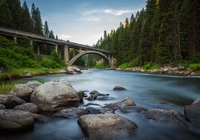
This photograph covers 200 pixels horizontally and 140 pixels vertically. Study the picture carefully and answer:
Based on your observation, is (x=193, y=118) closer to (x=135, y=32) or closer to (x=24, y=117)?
(x=24, y=117)

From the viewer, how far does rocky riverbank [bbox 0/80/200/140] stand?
471cm

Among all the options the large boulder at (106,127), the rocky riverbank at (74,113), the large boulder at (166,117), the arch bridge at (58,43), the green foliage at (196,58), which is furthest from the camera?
the arch bridge at (58,43)

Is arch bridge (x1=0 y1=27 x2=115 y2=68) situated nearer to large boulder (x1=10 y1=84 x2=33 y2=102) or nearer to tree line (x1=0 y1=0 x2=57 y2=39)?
tree line (x1=0 y1=0 x2=57 y2=39)

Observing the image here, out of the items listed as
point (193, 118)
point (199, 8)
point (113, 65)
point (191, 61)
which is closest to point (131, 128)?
point (193, 118)

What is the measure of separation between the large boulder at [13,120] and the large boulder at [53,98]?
1598 millimetres

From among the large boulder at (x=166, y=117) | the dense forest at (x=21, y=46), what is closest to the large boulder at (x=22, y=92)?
the large boulder at (x=166, y=117)

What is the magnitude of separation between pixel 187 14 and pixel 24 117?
37.6 metres

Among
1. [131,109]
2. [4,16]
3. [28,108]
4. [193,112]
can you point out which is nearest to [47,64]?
[4,16]

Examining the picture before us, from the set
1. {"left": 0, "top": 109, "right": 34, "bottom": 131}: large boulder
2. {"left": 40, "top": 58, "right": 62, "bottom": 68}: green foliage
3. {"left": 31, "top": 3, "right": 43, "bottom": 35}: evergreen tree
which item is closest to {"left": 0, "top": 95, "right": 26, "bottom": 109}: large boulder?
{"left": 0, "top": 109, "right": 34, "bottom": 131}: large boulder

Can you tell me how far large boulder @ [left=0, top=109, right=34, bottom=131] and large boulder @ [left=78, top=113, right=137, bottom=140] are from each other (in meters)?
1.84

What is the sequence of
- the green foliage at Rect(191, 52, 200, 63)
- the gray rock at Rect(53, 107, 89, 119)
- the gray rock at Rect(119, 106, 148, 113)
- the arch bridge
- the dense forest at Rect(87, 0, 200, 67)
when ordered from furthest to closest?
the arch bridge → the dense forest at Rect(87, 0, 200, 67) → the green foliage at Rect(191, 52, 200, 63) → the gray rock at Rect(119, 106, 148, 113) → the gray rock at Rect(53, 107, 89, 119)

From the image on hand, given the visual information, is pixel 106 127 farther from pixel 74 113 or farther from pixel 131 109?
pixel 131 109

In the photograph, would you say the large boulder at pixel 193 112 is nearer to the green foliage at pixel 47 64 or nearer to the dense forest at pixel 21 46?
the dense forest at pixel 21 46

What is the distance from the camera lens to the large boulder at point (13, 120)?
4766 millimetres
